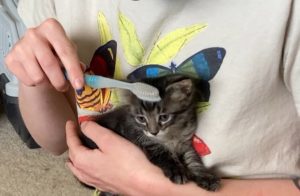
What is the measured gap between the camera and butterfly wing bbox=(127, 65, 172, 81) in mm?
686

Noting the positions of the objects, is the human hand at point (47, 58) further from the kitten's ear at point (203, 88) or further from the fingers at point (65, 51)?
the kitten's ear at point (203, 88)

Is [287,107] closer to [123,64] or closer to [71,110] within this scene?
[123,64]

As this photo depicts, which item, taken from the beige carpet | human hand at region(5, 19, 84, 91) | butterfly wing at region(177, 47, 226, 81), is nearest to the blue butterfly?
butterfly wing at region(177, 47, 226, 81)

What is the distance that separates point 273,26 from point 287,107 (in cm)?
12

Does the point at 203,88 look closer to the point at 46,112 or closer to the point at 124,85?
the point at 124,85

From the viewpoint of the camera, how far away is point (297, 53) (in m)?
0.58

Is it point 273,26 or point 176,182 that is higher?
point 273,26

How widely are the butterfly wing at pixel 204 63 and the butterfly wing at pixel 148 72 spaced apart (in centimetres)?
3

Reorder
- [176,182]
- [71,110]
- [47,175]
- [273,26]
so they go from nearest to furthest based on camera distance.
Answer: [273,26]
[176,182]
[71,110]
[47,175]

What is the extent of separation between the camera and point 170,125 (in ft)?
2.43

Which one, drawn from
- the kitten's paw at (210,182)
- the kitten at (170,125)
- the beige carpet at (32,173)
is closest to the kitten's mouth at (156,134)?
the kitten at (170,125)

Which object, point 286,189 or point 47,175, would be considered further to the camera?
point 47,175

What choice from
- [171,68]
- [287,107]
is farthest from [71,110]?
[287,107]

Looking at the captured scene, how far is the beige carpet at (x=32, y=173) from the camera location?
1.22 m
